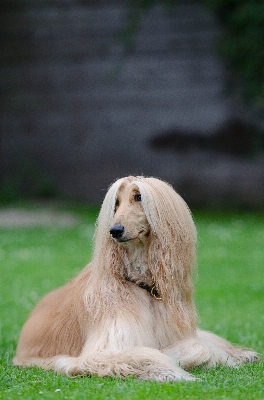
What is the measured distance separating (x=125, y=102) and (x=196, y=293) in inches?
316

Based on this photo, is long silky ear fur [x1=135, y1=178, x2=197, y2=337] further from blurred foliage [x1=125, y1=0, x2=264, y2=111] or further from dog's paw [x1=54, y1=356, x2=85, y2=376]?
blurred foliage [x1=125, y1=0, x2=264, y2=111]

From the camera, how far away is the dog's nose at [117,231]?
19.1ft

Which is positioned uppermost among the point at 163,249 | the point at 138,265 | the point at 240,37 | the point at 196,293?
the point at 240,37

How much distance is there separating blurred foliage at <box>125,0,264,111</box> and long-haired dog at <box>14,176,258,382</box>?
10407 millimetres

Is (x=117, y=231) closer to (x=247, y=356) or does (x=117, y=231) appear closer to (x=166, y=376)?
(x=166, y=376)

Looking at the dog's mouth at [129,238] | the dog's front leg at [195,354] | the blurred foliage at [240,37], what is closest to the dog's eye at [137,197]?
the dog's mouth at [129,238]

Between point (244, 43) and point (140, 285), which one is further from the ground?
point (244, 43)

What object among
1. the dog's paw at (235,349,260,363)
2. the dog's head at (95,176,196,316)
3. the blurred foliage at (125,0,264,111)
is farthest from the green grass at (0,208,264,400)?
the blurred foliage at (125,0,264,111)

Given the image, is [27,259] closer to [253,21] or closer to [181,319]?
[253,21]

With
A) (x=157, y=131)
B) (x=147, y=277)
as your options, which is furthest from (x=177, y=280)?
(x=157, y=131)

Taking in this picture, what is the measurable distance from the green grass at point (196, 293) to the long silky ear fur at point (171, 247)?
47 centimetres

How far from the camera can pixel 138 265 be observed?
6.07m

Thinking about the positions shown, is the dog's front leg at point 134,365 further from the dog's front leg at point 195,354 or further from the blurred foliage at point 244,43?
the blurred foliage at point 244,43

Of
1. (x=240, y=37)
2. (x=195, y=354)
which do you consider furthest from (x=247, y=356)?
(x=240, y=37)
